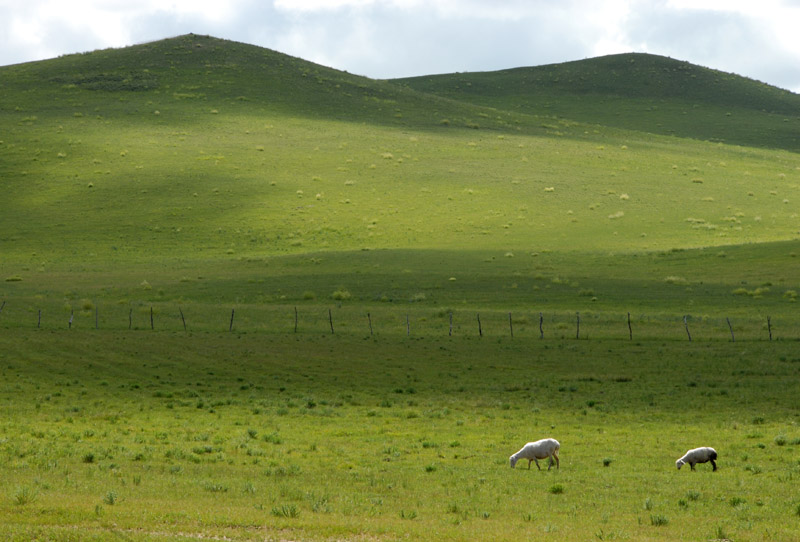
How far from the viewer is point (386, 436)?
2450 cm

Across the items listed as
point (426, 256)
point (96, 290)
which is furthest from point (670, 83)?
point (96, 290)

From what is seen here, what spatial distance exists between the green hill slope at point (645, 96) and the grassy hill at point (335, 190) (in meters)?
2.18

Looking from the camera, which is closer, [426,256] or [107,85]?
[426,256]

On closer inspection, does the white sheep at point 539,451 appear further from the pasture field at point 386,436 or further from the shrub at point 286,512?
the shrub at point 286,512

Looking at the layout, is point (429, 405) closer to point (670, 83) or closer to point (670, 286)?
point (670, 286)

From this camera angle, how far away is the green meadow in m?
16.5

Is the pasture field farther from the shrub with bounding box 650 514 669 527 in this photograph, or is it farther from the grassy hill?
the grassy hill

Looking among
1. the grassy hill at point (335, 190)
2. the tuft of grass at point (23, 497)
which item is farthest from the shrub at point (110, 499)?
the grassy hill at point (335, 190)

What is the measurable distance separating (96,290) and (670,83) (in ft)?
490

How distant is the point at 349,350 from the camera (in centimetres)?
4147

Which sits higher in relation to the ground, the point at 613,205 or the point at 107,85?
the point at 107,85

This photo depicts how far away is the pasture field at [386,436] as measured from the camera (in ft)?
46.4

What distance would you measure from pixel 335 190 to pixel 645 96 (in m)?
102

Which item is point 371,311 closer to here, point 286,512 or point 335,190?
point 286,512
